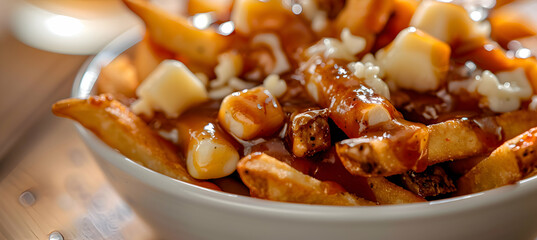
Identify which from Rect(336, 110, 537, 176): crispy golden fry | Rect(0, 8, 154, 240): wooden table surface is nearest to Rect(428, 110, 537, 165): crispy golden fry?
Rect(336, 110, 537, 176): crispy golden fry

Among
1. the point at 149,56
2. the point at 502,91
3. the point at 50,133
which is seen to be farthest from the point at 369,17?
the point at 50,133

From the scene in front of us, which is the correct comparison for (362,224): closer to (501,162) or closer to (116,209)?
(501,162)

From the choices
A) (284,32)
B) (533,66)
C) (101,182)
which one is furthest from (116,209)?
(533,66)

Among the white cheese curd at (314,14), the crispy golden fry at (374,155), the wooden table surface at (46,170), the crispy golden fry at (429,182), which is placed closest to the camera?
the crispy golden fry at (374,155)

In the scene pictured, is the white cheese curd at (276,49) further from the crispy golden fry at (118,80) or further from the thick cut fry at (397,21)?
the crispy golden fry at (118,80)

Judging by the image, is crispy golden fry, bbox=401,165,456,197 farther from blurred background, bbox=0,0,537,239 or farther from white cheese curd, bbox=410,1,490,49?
blurred background, bbox=0,0,537,239

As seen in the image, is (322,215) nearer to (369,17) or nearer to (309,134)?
(309,134)

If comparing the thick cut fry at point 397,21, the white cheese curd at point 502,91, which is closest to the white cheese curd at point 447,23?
the thick cut fry at point 397,21
